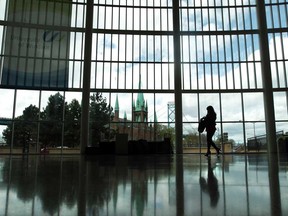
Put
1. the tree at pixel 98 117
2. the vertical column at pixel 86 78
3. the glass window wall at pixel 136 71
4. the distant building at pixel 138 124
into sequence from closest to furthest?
the vertical column at pixel 86 78, the glass window wall at pixel 136 71, the tree at pixel 98 117, the distant building at pixel 138 124

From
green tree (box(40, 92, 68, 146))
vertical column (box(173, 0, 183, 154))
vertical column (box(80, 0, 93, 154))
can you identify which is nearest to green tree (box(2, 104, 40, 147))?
green tree (box(40, 92, 68, 146))

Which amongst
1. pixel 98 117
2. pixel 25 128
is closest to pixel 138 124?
pixel 98 117

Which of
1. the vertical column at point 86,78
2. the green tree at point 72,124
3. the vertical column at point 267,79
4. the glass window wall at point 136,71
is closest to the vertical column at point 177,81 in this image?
the glass window wall at point 136,71

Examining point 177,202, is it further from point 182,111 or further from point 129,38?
point 129,38

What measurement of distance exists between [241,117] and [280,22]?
9456 mm

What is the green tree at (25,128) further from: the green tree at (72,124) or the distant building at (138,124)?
the distant building at (138,124)

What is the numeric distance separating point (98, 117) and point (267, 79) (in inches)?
607

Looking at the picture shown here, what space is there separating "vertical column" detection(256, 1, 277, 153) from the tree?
13.8 meters

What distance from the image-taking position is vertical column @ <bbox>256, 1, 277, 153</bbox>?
73.2 ft

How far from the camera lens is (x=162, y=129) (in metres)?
23.7

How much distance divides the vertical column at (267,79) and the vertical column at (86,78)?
50.5 ft

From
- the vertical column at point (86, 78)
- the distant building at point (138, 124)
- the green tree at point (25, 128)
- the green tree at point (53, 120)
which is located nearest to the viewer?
the green tree at point (25, 128)

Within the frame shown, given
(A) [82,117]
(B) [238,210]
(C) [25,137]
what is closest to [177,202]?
(B) [238,210]

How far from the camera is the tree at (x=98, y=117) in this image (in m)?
23.1
